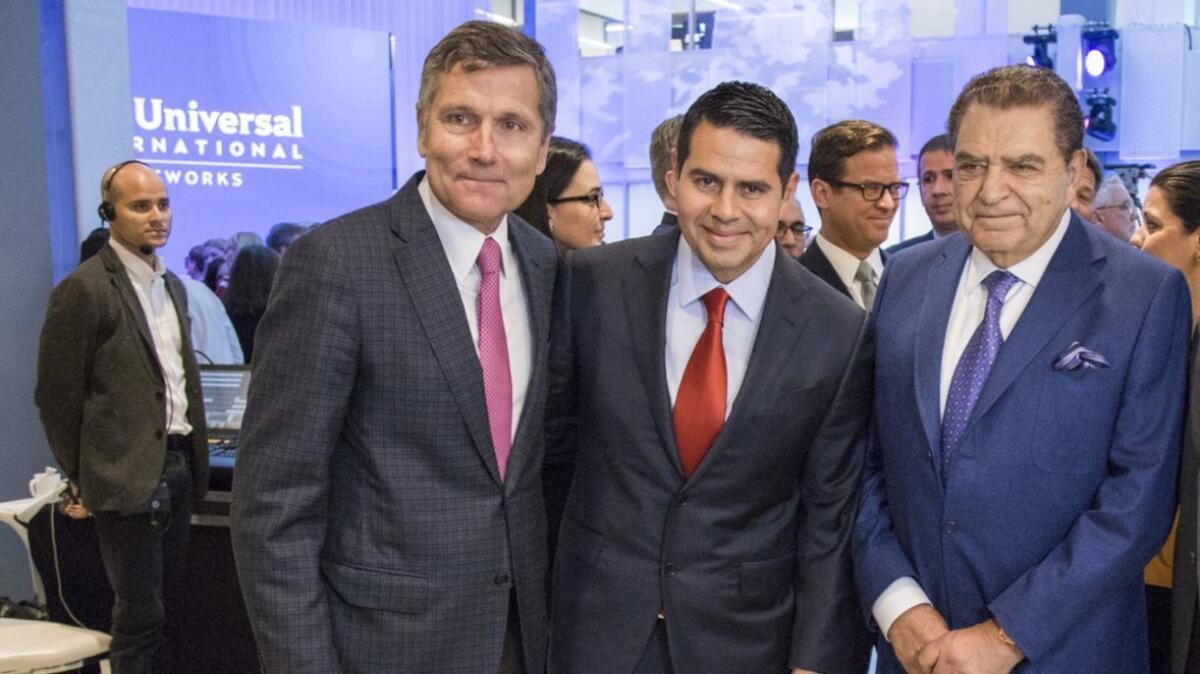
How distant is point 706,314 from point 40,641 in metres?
2.52

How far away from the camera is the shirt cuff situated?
70.7 inches

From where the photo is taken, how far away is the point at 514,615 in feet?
5.92

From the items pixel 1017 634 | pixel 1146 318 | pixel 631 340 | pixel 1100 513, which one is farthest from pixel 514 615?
pixel 1146 318

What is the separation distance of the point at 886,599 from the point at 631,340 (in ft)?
2.02

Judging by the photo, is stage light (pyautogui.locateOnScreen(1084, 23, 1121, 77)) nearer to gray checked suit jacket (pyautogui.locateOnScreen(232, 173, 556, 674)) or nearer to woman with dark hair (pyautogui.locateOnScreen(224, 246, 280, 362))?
woman with dark hair (pyautogui.locateOnScreen(224, 246, 280, 362))

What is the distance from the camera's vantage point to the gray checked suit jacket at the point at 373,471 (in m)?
1.58

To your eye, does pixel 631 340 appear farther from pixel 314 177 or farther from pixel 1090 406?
pixel 314 177

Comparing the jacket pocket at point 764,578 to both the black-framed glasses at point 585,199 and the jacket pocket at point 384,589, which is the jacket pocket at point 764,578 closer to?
the jacket pocket at point 384,589

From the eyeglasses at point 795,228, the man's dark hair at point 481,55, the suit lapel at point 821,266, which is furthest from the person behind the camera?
the eyeglasses at point 795,228

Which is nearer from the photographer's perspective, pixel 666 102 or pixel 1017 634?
pixel 1017 634

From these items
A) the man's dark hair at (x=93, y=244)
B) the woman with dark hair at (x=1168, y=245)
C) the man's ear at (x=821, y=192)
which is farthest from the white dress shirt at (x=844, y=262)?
the man's dark hair at (x=93, y=244)

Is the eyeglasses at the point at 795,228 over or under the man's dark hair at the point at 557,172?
under

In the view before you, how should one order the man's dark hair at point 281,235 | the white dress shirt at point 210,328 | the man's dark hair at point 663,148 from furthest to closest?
the man's dark hair at point 281,235
the white dress shirt at point 210,328
the man's dark hair at point 663,148

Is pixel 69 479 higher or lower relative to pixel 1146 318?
lower
